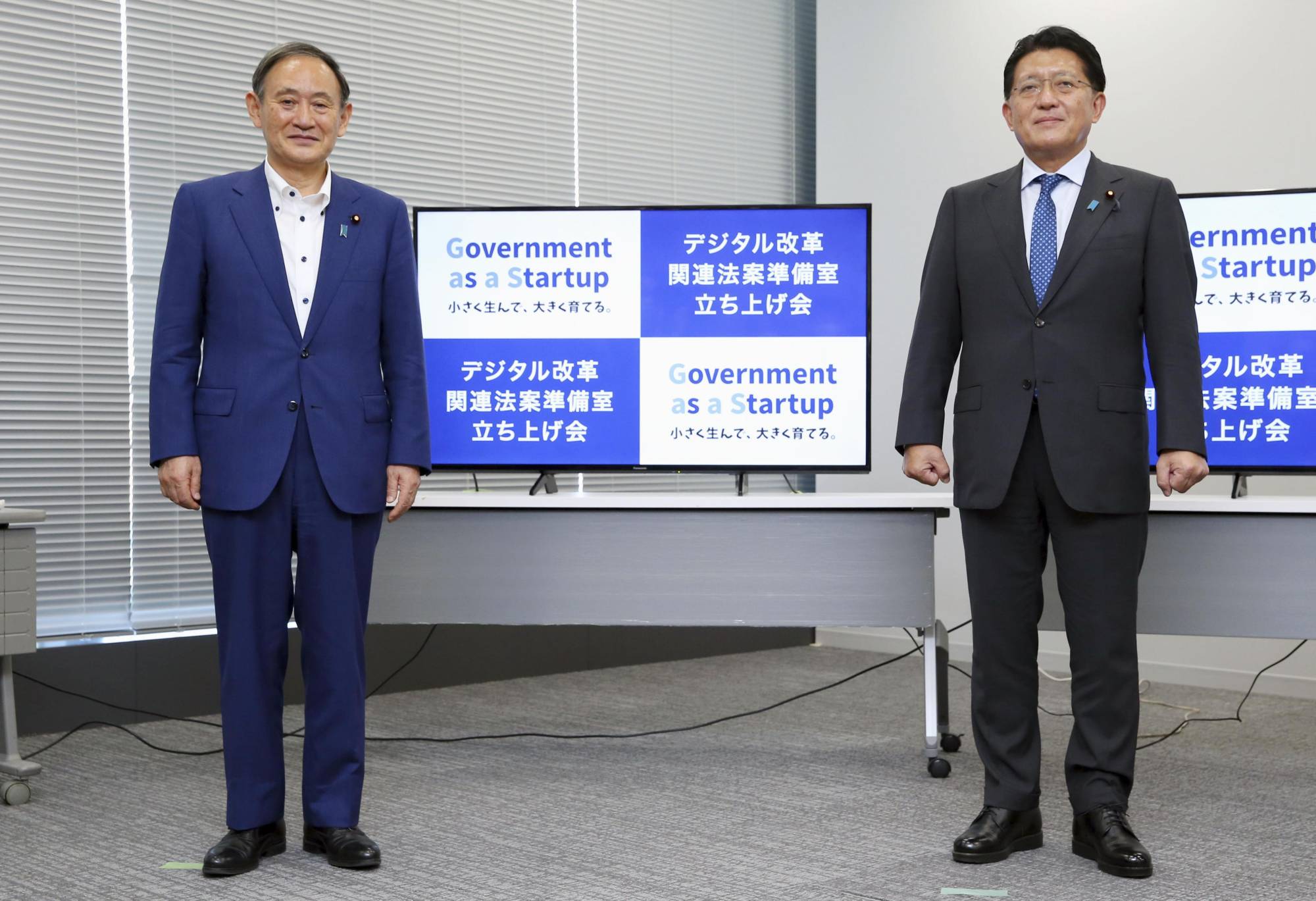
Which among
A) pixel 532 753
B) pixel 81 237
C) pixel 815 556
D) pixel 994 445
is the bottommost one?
pixel 532 753

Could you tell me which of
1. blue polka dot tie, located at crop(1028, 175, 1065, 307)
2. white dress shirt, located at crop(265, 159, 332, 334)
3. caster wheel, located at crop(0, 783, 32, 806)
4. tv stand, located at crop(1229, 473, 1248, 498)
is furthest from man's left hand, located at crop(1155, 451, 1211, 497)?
caster wheel, located at crop(0, 783, 32, 806)

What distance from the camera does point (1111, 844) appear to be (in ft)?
8.04

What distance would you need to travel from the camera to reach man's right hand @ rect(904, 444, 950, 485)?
8.57ft

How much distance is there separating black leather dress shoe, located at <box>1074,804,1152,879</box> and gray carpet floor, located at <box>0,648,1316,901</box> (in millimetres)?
28

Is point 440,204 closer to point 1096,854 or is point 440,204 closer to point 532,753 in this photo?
point 532,753

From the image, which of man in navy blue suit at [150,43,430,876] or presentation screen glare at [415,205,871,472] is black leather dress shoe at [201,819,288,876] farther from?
presentation screen glare at [415,205,871,472]

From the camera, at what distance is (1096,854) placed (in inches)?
98.4

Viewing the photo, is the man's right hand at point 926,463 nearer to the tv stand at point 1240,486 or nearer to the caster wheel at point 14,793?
the tv stand at point 1240,486

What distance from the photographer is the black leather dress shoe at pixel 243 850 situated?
8.09ft

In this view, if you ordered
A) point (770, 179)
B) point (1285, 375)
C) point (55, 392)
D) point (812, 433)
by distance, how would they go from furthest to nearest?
point (770, 179) → point (55, 392) → point (812, 433) → point (1285, 375)

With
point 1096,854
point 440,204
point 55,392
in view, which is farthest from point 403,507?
point 440,204

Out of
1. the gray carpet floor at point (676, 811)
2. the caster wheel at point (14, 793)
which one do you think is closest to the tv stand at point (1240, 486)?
the gray carpet floor at point (676, 811)

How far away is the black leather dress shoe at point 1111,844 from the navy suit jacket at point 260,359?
1484 mm

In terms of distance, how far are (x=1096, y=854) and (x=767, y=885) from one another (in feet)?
2.11
